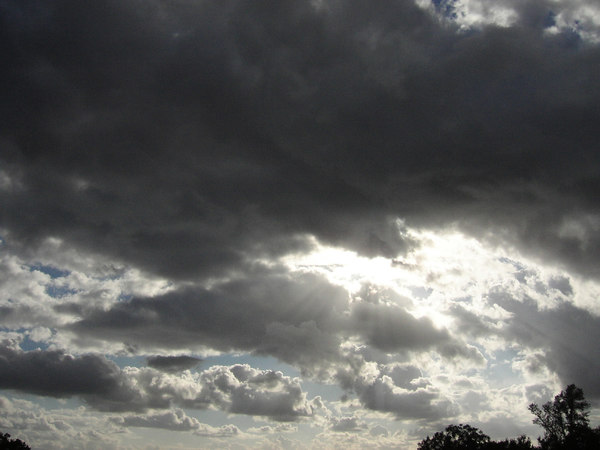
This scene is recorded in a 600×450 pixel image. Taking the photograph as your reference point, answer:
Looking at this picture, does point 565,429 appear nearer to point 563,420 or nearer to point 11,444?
point 563,420

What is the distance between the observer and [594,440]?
268ft

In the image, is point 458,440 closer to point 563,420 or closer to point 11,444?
point 563,420

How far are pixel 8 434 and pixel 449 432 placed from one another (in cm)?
12108

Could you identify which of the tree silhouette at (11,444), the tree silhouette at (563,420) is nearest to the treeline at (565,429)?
the tree silhouette at (563,420)

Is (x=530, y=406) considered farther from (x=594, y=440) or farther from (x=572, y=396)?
(x=594, y=440)

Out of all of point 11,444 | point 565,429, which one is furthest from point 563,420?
point 11,444

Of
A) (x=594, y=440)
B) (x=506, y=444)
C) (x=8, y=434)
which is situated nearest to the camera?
(x=594, y=440)

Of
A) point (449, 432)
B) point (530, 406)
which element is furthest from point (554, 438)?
point (449, 432)

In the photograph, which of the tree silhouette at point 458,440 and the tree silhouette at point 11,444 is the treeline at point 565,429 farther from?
the tree silhouette at point 11,444

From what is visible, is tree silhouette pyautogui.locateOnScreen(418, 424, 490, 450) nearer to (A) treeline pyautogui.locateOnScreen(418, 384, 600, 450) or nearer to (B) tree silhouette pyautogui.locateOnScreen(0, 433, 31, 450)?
(A) treeline pyautogui.locateOnScreen(418, 384, 600, 450)

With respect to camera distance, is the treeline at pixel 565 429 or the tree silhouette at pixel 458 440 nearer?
the treeline at pixel 565 429

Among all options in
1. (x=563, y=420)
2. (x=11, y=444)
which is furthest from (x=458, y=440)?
(x=11, y=444)

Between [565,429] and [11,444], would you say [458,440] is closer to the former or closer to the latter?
[565,429]

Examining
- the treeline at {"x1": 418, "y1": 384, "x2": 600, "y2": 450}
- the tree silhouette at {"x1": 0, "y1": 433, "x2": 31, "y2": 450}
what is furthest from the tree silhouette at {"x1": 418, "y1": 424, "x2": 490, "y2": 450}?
the tree silhouette at {"x1": 0, "y1": 433, "x2": 31, "y2": 450}
